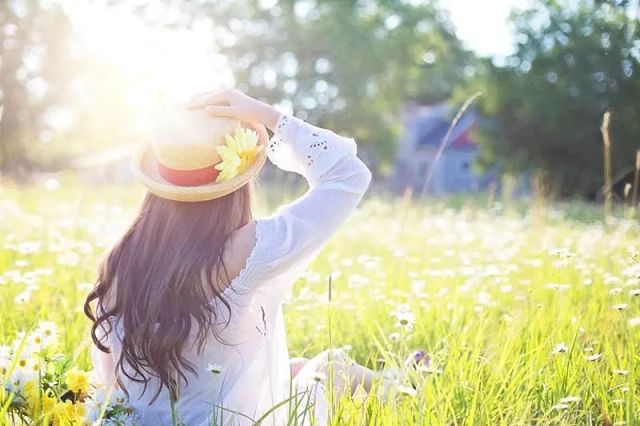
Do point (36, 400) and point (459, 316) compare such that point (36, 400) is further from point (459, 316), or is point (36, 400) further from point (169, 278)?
point (459, 316)

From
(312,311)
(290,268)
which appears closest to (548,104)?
(312,311)

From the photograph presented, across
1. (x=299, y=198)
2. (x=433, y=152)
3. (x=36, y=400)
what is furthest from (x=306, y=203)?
(x=433, y=152)

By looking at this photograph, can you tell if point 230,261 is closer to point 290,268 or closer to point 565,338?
point 290,268

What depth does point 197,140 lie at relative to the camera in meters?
2.35

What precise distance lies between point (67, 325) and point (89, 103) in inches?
1427

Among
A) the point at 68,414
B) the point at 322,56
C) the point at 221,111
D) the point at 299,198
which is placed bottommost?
the point at 322,56

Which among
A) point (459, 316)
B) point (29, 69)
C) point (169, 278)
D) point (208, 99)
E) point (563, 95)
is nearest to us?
point (169, 278)

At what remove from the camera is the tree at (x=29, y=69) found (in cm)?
2806

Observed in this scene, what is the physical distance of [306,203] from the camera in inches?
90.7

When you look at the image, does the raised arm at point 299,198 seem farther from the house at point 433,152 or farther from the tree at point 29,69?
the house at point 433,152

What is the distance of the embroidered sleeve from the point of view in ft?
7.41

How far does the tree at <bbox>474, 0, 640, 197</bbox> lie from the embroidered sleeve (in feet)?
61.6

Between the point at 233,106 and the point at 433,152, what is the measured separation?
36703mm

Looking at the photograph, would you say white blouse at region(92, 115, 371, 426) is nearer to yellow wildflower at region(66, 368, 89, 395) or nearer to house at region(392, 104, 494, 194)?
yellow wildflower at region(66, 368, 89, 395)
